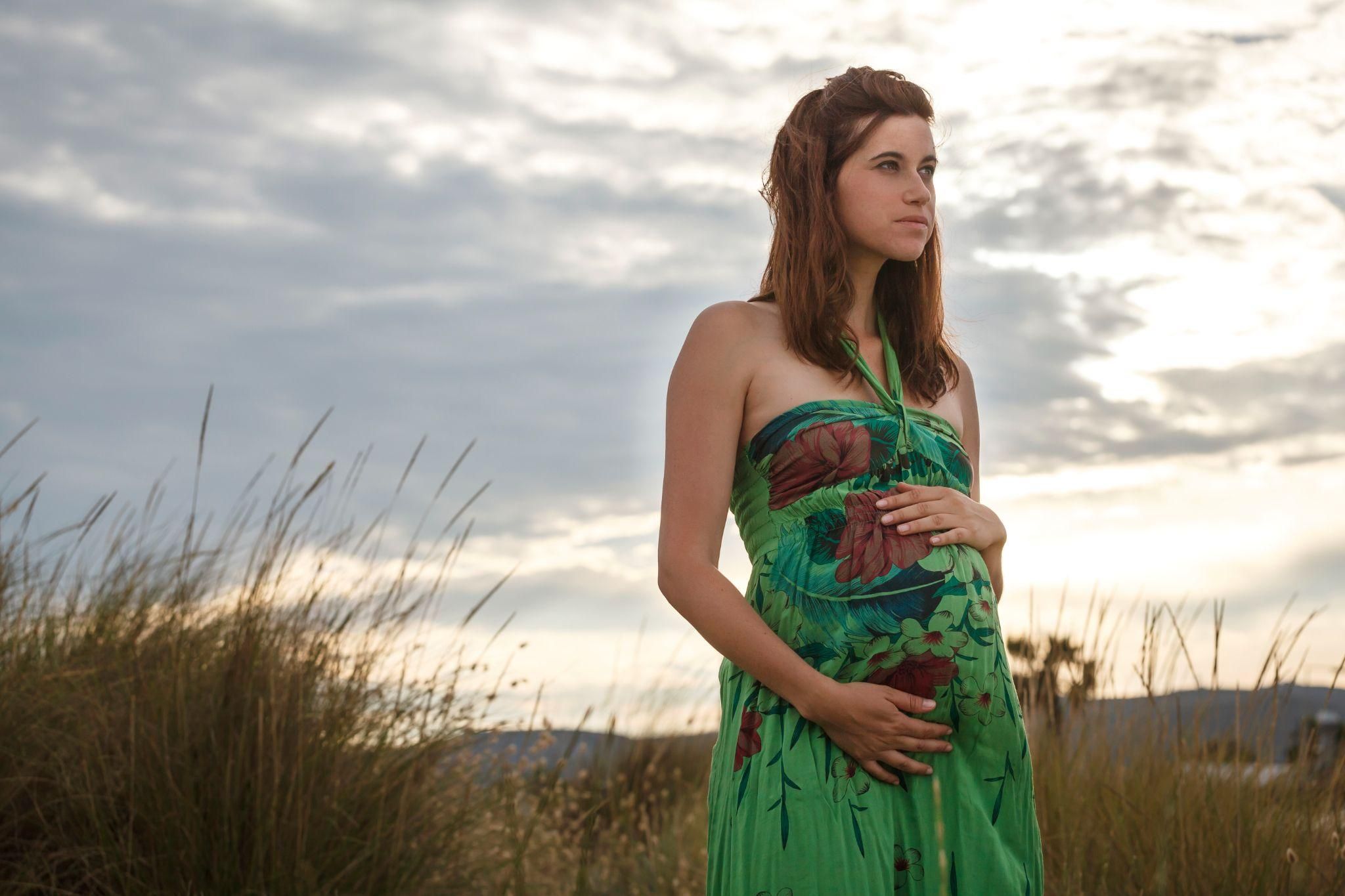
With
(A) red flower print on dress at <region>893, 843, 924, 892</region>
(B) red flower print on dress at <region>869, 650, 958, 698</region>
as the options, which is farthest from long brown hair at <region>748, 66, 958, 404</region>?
(A) red flower print on dress at <region>893, 843, 924, 892</region>

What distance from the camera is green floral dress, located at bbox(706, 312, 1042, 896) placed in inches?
76.9

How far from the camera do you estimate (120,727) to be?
3902 mm

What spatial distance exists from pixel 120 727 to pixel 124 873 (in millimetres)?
508

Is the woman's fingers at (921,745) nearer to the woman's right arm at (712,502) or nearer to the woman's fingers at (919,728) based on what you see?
the woman's fingers at (919,728)

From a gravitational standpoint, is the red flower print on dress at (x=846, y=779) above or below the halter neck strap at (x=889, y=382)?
below

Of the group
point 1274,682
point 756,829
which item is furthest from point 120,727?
point 1274,682

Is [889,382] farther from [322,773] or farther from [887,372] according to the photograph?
[322,773]

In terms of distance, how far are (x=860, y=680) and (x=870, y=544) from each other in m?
0.24

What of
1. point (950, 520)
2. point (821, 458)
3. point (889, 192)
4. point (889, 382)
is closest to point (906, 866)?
point (950, 520)

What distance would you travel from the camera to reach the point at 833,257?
2338mm

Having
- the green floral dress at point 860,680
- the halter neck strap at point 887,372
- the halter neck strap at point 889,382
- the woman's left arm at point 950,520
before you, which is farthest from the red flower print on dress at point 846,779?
the halter neck strap at point 887,372

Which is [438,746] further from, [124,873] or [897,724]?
[897,724]

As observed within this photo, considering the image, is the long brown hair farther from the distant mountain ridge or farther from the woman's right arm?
the distant mountain ridge

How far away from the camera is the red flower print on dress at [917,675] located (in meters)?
2.01
